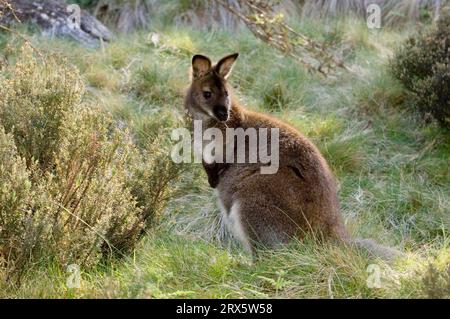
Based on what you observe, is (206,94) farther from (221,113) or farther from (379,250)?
(379,250)

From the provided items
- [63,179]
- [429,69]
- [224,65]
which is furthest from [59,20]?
[63,179]

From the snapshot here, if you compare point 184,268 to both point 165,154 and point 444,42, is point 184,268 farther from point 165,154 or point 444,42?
point 444,42

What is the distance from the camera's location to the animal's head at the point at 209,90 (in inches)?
214

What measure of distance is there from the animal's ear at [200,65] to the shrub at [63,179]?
74cm

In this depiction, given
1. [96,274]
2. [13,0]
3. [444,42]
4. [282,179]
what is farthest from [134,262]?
[13,0]

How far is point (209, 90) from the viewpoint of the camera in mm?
5539

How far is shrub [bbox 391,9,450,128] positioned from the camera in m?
7.16

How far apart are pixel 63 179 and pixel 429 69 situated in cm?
424

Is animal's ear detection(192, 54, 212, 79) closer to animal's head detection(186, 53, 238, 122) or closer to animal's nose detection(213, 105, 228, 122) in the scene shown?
animal's head detection(186, 53, 238, 122)

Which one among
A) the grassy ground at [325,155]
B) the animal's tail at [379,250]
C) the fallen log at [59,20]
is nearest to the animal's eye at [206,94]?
the grassy ground at [325,155]

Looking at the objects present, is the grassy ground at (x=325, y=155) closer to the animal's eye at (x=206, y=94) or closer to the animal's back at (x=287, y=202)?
the animal's back at (x=287, y=202)

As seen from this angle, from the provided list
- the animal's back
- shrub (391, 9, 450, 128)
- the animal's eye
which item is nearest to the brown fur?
the animal's back

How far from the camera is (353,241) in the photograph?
4.77 m
